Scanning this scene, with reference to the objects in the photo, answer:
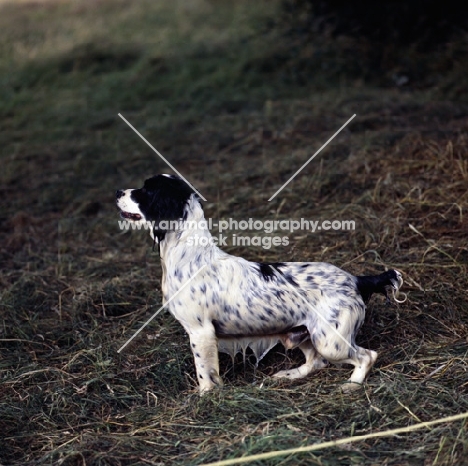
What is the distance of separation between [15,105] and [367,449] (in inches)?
341

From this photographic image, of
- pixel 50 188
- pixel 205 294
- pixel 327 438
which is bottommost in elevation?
pixel 50 188

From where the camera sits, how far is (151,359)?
200 inches

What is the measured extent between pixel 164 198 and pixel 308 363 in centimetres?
136

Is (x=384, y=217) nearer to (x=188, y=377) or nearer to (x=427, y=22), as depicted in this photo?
(x=188, y=377)

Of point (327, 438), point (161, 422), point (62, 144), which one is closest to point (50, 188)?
point (62, 144)

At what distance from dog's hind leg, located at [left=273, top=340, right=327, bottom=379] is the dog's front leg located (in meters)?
0.40

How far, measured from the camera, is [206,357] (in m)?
4.64

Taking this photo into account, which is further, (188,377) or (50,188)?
(50,188)

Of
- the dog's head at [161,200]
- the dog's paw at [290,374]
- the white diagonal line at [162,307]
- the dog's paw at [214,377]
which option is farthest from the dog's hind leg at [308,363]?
the dog's head at [161,200]

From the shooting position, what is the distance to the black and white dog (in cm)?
457

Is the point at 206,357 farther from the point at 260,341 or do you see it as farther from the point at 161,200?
the point at 161,200

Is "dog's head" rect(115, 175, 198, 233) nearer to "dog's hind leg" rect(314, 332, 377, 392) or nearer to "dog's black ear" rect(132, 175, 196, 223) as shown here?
"dog's black ear" rect(132, 175, 196, 223)

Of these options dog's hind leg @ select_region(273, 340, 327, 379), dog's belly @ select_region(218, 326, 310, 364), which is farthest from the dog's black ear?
dog's hind leg @ select_region(273, 340, 327, 379)

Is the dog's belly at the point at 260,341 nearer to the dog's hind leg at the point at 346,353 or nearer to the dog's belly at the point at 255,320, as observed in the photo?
the dog's belly at the point at 255,320
